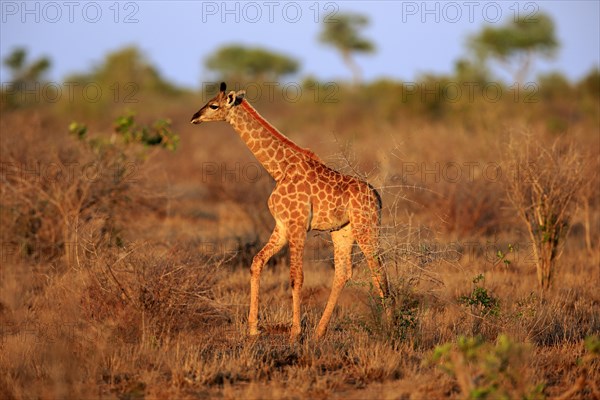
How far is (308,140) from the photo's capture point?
25547 millimetres

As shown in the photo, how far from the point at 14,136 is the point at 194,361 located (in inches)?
249

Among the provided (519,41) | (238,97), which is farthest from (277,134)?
(519,41)

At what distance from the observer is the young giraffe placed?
7.28 metres

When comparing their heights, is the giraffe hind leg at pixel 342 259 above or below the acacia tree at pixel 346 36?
below

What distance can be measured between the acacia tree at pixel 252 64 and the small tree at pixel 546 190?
38.4 metres

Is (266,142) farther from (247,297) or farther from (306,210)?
(247,297)

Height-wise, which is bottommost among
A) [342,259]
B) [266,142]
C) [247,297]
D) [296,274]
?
[247,297]

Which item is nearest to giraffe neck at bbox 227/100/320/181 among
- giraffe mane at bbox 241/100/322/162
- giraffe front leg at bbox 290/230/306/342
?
giraffe mane at bbox 241/100/322/162

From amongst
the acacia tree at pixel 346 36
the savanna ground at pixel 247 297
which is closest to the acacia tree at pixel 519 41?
the acacia tree at pixel 346 36

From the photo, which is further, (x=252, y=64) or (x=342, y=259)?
(x=252, y=64)

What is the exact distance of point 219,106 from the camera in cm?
762

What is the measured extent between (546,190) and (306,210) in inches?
152

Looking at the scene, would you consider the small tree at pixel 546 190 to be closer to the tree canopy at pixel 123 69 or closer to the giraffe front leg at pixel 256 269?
the giraffe front leg at pixel 256 269

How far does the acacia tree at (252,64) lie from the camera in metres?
47.5
